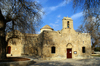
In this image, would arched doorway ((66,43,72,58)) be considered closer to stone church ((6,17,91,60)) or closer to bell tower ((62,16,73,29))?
stone church ((6,17,91,60))

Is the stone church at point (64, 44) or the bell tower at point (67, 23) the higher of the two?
the bell tower at point (67, 23)

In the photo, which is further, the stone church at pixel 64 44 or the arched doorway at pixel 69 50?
the arched doorway at pixel 69 50

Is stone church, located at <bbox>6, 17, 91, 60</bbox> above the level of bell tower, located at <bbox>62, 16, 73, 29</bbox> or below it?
below

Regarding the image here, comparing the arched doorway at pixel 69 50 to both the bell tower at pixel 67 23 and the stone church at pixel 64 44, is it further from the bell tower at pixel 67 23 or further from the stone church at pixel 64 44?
the bell tower at pixel 67 23

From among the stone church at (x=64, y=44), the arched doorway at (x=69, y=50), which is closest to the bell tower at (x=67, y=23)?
the stone church at (x=64, y=44)

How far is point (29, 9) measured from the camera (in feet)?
36.6

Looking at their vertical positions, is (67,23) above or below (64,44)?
above

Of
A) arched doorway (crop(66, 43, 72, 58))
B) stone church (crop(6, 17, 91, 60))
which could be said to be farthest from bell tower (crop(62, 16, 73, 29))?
arched doorway (crop(66, 43, 72, 58))

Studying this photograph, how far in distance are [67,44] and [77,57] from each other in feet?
9.66

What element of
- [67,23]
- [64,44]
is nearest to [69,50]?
[64,44]

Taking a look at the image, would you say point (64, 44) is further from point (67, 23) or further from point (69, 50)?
point (67, 23)

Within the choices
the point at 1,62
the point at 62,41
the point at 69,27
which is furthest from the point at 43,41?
the point at 1,62

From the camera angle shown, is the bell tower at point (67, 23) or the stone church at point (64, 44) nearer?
the stone church at point (64, 44)

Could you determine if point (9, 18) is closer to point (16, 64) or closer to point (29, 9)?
point (29, 9)
